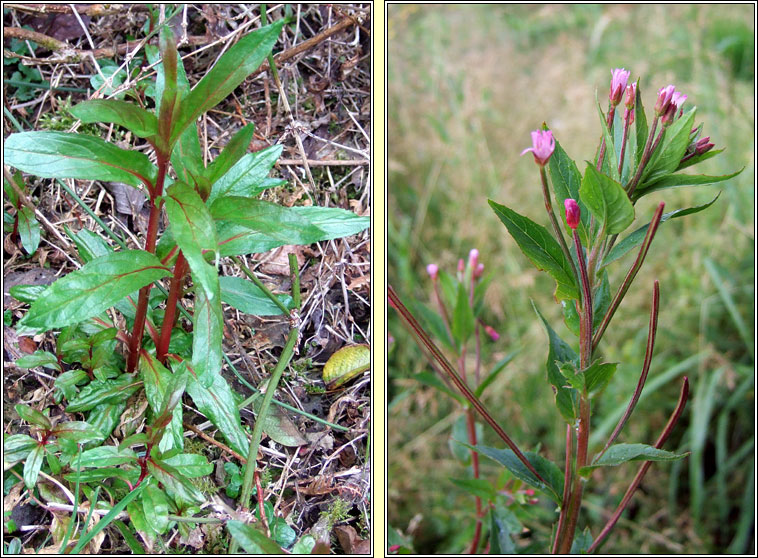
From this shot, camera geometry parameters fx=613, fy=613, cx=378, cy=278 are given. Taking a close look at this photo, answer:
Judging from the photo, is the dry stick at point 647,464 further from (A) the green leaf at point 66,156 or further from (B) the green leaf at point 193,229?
(A) the green leaf at point 66,156

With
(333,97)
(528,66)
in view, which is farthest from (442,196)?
(333,97)

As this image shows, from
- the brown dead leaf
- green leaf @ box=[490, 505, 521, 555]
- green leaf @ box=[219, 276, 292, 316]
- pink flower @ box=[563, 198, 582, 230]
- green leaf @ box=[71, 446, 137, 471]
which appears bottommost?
green leaf @ box=[490, 505, 521, 555]

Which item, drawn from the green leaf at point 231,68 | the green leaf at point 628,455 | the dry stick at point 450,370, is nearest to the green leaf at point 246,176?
the green leaf at point 231,68

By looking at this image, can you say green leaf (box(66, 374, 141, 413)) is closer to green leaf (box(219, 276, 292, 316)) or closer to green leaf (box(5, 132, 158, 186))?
green leaf (box(219, 276, 292, 316))

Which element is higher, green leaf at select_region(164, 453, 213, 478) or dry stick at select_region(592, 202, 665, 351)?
dry stick at select_region(592, 202, 665, 351)

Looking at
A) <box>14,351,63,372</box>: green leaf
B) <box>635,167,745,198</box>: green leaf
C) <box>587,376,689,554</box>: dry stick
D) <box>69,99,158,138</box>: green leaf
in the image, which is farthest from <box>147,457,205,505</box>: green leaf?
<box>635,167,745,198</box>: green leaf

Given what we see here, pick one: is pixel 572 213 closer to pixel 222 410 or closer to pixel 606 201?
pixel 606 201
